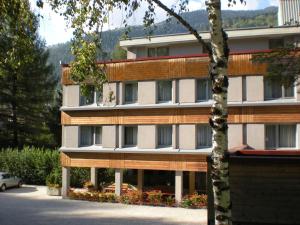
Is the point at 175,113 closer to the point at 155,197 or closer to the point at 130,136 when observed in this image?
the point at 130,136

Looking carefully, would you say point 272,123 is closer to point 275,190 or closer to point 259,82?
point 259,82

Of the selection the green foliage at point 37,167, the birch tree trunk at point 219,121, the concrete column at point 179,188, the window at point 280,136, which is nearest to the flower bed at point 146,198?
the concrete column at point 179,188

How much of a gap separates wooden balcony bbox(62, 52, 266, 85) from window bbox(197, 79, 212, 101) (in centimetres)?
66

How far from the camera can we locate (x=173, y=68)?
111 ft

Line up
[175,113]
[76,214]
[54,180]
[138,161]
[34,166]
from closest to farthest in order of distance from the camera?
[76,214] → [175,113] → [138,161] → [54,180] → [34,166]

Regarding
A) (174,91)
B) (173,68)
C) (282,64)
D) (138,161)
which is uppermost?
(173,68)

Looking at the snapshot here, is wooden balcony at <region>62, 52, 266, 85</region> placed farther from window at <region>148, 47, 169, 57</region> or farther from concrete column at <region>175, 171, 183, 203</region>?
concrete column at <region>175, 171, 183, 203</region>

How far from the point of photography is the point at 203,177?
3866cm

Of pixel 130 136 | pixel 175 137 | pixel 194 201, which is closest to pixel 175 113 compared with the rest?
pixel 175 137

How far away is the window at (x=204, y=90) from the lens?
3344 centimetres

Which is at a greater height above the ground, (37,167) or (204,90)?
(204,90)

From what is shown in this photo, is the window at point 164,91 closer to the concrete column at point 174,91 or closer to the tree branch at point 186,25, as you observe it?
the concrete column at point 174,91

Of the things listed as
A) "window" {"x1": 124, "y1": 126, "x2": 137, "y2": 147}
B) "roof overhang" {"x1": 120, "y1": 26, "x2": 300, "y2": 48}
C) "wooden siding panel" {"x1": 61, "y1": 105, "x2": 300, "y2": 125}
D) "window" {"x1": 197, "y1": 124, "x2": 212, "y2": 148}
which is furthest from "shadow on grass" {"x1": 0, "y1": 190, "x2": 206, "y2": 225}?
"roof overhang" {"x1": 120, "y1": 26, "x2": 300, "y2": 48}

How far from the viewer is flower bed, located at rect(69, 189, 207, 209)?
1277 inches
